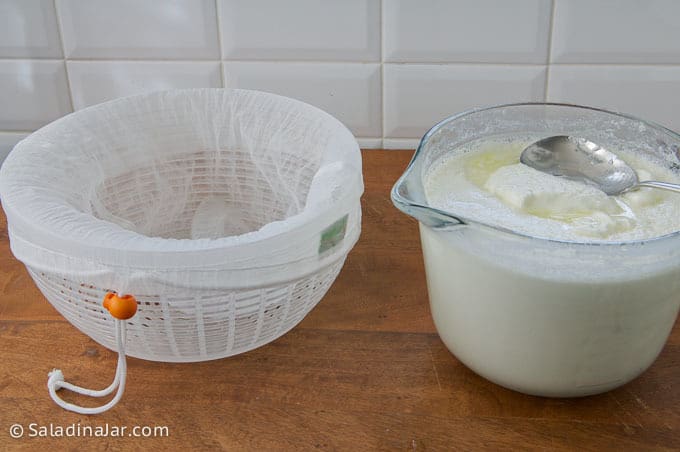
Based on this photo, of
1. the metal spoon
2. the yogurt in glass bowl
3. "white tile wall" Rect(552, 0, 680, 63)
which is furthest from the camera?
"white tile wall" Rect(552, 0, 680, 63)

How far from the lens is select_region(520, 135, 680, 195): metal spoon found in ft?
1.98

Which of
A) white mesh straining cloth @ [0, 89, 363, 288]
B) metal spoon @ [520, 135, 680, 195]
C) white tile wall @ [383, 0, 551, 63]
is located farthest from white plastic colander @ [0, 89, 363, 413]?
white tile wall @ [383, 0, 551, 63]

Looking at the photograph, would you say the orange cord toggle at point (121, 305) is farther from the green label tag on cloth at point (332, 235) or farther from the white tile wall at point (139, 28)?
the white tile wall at point (139, 28)

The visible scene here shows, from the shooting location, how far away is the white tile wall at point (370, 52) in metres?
0.92

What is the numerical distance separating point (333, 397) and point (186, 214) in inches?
11.0

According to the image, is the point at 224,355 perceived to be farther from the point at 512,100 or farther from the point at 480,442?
the point at 512,100

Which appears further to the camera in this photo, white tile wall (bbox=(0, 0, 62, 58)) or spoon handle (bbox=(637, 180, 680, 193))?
white tile wall (bbox=(0, 0, 62, 58))

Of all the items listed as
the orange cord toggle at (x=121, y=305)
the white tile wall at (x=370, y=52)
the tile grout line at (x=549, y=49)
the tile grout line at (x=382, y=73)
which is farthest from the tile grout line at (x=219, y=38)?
the orange cord toggle at (x=121, y=305)

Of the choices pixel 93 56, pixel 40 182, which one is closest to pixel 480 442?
pixel 40 182

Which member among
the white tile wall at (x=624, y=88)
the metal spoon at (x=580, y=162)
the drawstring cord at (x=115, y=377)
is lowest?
Result: the drawstring cord at (x=115, y=377)

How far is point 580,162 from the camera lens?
0.63 m

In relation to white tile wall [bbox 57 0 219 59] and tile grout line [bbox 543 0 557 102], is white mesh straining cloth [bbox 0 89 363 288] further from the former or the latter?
tile grout line [bbox 543 0 557 102]

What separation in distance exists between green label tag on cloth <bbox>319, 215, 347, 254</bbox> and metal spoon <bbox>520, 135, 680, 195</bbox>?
0.16 metres

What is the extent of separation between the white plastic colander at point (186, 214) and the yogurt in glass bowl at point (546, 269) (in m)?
0.08
